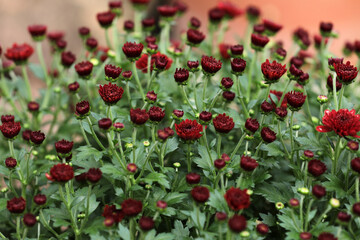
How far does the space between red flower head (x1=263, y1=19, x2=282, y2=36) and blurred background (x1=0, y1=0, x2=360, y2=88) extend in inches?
39.9

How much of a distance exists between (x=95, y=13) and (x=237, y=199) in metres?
3.33

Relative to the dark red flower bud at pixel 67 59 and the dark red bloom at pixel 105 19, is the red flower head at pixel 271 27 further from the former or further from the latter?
the dark red flower bud at pixel 67 59

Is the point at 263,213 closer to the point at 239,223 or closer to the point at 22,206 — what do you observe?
the point at 239,223

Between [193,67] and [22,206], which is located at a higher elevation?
[193,67]

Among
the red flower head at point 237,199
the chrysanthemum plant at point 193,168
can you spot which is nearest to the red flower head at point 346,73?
the chrysanthemum plant at point 193,168

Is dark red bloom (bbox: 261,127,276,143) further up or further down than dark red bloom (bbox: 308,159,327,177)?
further up

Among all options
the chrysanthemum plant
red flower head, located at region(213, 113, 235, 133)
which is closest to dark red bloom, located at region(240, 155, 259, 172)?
the chrysanthemum plant

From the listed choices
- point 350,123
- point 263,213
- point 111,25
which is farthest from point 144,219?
point 111,25

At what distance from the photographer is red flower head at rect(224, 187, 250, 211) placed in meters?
1.06

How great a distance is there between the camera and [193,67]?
1446mm

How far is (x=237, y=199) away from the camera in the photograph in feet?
3.49

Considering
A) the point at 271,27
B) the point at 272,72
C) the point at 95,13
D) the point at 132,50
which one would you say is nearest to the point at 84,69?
the point at 132,50

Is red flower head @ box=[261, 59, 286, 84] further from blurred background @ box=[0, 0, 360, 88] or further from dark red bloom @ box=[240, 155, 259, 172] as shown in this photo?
blurred background @ box=[0, 0, 360, 88]

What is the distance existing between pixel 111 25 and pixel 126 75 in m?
0.61
